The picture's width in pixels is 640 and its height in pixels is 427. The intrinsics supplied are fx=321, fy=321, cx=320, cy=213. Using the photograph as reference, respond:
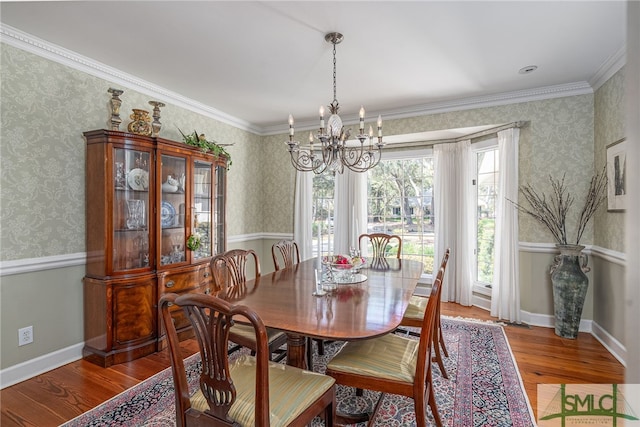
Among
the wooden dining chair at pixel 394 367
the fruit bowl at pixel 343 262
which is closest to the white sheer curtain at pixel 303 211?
the fruit bowl at pixel 343 262

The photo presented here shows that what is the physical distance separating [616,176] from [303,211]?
3.38 meters

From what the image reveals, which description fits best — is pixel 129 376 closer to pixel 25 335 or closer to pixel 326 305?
pixel 25 335

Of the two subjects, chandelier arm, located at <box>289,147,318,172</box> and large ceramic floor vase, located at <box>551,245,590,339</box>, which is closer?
chandelier arm, located at <box>289,147,318,172</box>

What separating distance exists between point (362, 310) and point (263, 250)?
3.46 m

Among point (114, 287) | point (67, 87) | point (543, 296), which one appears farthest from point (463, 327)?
point (67, 87)

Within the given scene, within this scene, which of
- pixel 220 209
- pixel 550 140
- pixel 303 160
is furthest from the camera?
pixel 220 209

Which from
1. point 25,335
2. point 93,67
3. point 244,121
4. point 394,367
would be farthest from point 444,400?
point 244,121

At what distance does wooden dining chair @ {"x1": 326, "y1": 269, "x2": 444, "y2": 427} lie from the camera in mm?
1526

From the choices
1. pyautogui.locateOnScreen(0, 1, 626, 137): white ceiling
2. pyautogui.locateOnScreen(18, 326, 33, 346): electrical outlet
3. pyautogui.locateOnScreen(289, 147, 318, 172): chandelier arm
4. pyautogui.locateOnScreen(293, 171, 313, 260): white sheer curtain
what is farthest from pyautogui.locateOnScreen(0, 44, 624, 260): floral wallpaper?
pyautogui.locateOnScreen(289, 147, 318, 172): chandelier arm

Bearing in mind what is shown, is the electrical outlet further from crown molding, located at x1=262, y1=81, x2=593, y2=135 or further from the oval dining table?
crown molding, located at x1=262, y1=81, x2=593, y2=135

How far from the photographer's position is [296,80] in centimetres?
312

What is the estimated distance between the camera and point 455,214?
4238mm

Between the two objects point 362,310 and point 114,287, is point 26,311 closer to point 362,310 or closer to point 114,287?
point 114,287

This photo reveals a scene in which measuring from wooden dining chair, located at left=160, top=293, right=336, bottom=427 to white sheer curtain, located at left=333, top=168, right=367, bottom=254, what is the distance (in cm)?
315
